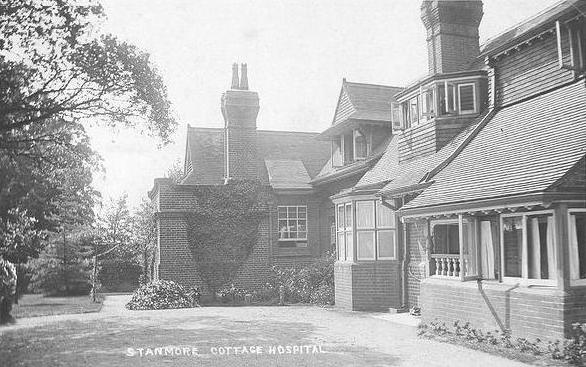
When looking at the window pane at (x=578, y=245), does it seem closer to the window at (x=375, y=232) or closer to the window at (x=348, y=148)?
the window at (x=375, y=232)

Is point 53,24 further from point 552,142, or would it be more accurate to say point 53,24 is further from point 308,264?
point 308,264

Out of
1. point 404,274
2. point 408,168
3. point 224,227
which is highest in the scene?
point 408,168

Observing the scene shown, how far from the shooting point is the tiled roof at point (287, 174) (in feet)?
84.4

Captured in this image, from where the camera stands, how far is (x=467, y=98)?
16734mm

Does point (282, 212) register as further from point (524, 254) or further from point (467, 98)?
point (524, 254)

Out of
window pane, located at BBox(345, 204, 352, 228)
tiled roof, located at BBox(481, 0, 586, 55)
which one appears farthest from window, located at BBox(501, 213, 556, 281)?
window pane, located at BBox(345, 204, 352, 228)

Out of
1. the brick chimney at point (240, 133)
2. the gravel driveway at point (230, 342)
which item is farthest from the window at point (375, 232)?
the brick chimney at point (240, 133)

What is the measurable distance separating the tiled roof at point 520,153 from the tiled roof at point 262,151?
45.3 feet

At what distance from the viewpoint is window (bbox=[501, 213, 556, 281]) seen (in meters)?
10.3

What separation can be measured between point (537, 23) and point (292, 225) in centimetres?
1450

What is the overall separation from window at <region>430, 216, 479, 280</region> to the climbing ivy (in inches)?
420

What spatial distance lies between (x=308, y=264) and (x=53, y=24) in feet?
50.6

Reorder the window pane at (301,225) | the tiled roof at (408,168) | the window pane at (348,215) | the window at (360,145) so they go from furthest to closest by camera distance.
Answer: the window pane at (301,225)
the window at (360,145)
the window pane at (348,215)
the tiled roof at (408,168)

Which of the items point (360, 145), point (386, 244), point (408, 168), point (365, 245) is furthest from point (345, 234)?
point (360, 145)
